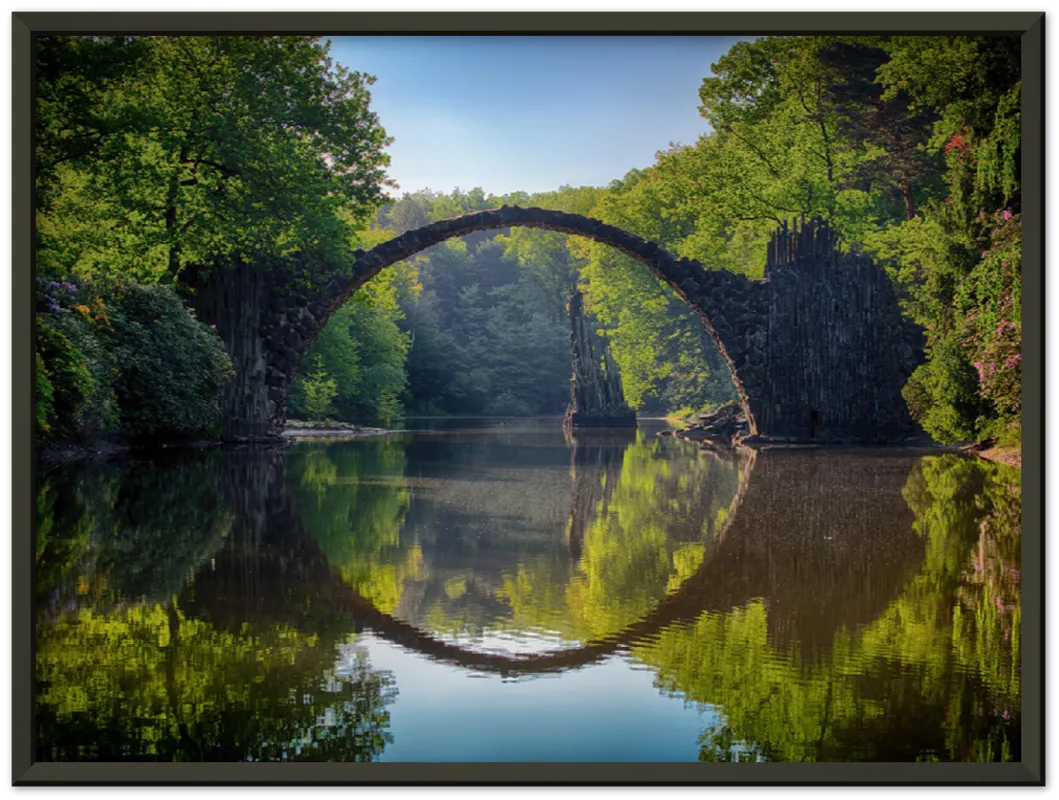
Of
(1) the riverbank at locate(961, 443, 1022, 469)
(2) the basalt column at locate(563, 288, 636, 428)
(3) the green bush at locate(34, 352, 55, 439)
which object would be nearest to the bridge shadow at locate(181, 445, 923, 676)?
(3) the green bush at locate(34, 352, 55, 439)

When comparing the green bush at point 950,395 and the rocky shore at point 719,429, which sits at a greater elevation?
the green bush at point 950,395

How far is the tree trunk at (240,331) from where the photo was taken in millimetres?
21109

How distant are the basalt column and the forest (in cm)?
411

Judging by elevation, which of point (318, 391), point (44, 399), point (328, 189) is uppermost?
point (328, 189)

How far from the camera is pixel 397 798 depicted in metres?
3.05

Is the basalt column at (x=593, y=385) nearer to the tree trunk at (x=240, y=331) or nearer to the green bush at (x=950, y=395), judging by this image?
the tree trunk at (x=240, y=331)

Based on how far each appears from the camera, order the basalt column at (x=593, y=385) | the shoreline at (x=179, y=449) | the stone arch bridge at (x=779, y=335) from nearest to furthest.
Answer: the shoreline at (x=179, y=449), the stone arch bridge at (x=779, y=335), the basalt column at (x=593, y=385)

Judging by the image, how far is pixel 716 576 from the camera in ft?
22.1

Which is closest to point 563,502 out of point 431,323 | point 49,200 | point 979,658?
point 979,658

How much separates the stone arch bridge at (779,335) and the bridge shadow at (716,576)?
10.1m

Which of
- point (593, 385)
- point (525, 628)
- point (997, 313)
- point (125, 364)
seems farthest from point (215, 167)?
point (593, 385)

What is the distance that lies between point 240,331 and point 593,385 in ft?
48.9

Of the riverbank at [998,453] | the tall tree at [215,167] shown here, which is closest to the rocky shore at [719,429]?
the riverbank at [998,453]

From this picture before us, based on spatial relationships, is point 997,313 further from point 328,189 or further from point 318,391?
point 318,391
